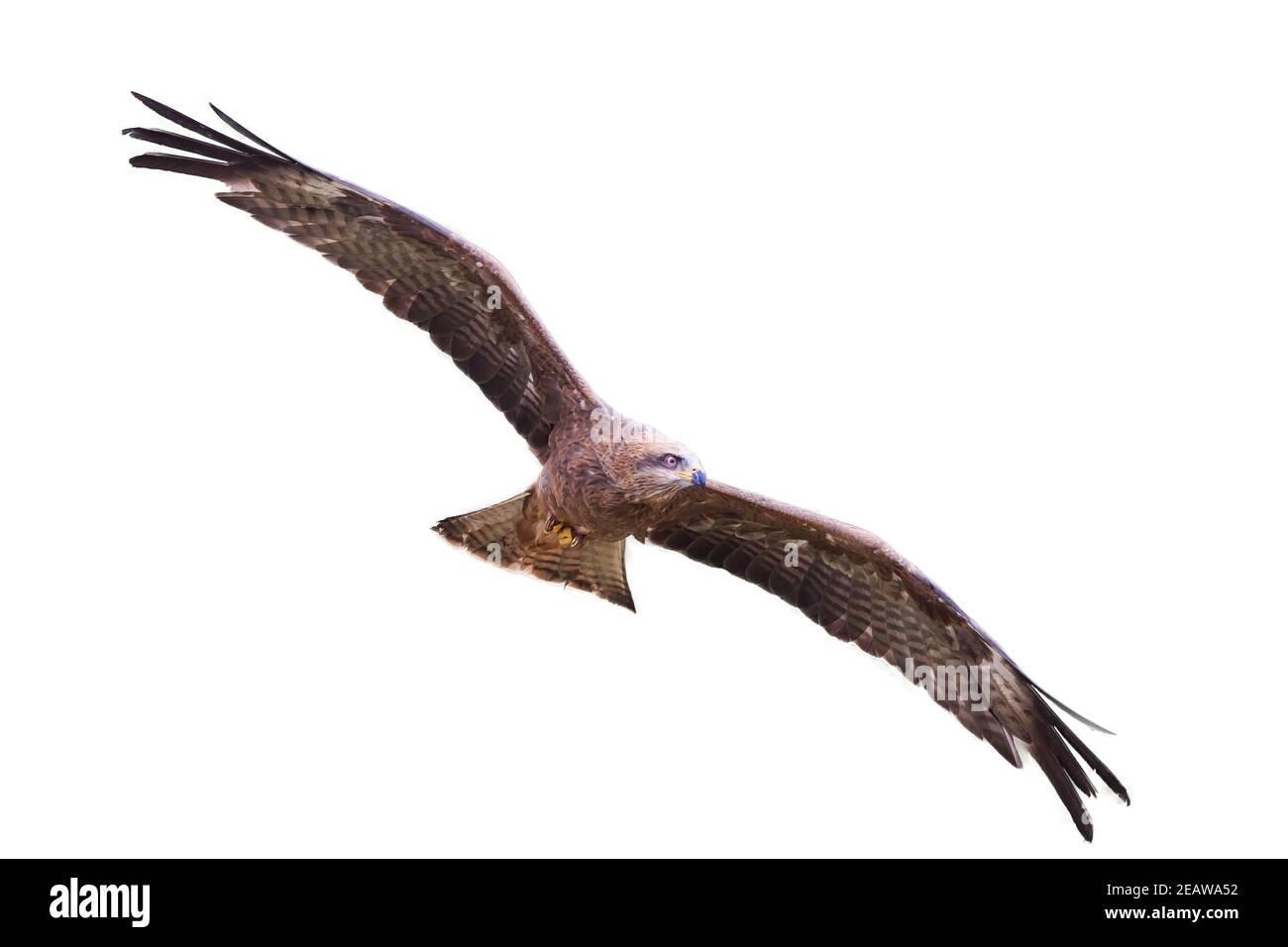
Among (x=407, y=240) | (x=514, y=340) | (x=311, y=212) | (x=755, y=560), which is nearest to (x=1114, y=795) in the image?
(x=755, y=560)

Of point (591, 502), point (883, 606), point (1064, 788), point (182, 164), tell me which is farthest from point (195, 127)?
point (1064, 788)

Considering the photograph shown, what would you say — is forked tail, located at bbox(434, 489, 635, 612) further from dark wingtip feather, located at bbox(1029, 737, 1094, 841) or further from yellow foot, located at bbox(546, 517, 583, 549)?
dark wingtip feather, located at bbox(1029, 737, 1094, 841)

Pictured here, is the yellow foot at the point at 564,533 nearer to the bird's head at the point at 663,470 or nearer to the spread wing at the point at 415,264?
the spread wing at the point at 415,264

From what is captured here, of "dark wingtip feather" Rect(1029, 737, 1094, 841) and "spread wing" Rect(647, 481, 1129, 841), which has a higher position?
"spread wing" Rect(647, 481, 1129, 841)

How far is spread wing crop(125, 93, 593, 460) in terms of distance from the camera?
8.11 meters

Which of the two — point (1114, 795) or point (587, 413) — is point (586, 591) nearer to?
point (587, 413)

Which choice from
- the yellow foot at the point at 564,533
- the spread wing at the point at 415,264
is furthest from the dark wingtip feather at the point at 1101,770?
the spread wing at the point at 415,264

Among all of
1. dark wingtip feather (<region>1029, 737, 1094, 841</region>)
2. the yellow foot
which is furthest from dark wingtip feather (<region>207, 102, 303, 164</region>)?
dark wingtip feather (<region>1029, 737, 1094, 841</region>)

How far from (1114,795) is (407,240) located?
513 centimetres

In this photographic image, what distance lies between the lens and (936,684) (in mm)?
8922

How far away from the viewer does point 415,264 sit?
8359 millimetres

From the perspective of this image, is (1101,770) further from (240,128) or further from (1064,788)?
(240,128)

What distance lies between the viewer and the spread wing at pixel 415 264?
26.6 feet

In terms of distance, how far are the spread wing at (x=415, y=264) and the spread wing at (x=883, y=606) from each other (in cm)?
109
